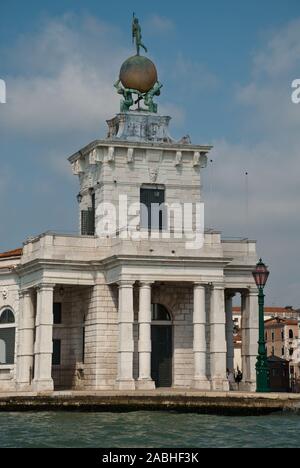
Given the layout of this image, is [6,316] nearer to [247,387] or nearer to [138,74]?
[247,387]

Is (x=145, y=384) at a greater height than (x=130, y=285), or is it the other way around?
(x=130, y=285)

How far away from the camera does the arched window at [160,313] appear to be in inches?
1964

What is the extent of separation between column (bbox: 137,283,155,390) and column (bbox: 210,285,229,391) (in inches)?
117

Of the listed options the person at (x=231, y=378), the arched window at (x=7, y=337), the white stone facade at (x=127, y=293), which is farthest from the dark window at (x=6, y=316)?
the person at (x=231, y=378)

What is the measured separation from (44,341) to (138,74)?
14150 millimetres

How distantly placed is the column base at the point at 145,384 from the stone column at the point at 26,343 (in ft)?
20.0

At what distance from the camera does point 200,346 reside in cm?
4681

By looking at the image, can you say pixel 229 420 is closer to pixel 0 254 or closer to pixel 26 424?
pixel 26 424

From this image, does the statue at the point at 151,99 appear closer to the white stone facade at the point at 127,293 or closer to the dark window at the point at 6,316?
the white stone facade at the point at 127,293

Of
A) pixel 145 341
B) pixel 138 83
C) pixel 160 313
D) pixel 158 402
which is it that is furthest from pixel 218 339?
pixel 138 83

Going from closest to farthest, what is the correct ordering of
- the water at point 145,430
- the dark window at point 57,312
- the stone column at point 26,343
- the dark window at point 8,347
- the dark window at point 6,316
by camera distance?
the water at point 145,430 < the stone column at point 26,343 < the dark window at point 8,347 < the dark window at point 57,312 < the dark window at point 6,316

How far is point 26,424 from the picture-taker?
3531 cm

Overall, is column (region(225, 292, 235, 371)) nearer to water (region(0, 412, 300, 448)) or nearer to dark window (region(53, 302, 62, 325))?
dark window (region(53, 302, 62, 325))
